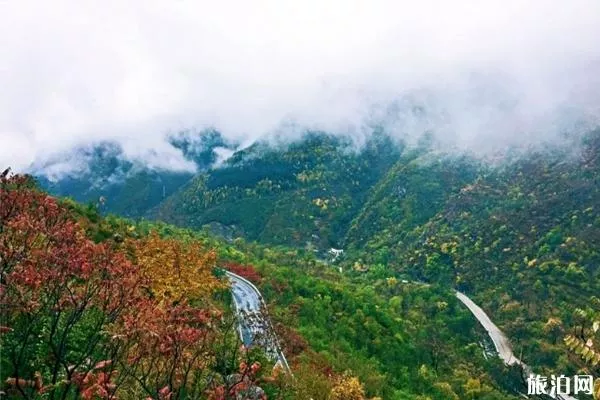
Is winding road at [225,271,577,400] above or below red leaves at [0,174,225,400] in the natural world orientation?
above

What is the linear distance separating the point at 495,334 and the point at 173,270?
293ft

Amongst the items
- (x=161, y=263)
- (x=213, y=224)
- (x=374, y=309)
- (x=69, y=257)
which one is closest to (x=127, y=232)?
(x=161, y=263)

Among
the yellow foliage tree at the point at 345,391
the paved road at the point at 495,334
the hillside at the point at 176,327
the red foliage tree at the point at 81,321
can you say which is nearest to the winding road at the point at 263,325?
the paved road at the point at 495,334

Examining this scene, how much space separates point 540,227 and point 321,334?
105 meters

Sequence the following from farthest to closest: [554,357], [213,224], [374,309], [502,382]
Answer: [213,224] → [554,357] → [502,382] → [374,309]

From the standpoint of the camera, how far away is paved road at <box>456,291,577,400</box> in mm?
100488

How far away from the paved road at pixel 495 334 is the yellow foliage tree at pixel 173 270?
6499 cm

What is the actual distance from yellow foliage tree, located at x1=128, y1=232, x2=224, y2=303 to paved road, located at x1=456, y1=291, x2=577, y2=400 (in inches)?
2559

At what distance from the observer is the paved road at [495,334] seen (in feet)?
330

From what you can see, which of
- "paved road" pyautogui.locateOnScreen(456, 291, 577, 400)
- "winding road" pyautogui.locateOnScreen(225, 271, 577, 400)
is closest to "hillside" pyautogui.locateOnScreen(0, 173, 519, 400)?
"winding road" pyautogui.locateOnScreen(225, 271, 577, 400)

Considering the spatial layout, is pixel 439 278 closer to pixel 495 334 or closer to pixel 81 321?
pixel 495 334

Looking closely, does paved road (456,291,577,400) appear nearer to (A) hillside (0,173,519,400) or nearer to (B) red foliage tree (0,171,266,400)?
(A) hillside (0,173,519,400)

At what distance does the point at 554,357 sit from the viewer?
310 ft

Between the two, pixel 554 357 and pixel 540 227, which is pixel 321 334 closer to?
pixel 554 357
